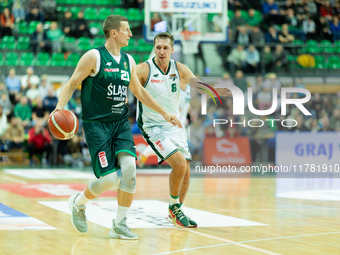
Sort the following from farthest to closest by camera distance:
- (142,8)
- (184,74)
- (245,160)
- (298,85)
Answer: (142,8) → (298,85) → (245,160) → (184,74)

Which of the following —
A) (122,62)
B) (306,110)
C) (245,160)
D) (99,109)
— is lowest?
(245,160)

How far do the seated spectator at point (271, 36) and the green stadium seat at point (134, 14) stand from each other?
5.08m

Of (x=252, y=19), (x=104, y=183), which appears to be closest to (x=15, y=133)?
(x=252, y=19)

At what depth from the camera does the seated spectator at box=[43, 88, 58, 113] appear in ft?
61.3

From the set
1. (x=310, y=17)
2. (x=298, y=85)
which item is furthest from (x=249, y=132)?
(x=310, y=17)

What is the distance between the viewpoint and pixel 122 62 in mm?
6078

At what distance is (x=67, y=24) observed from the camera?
888 inches

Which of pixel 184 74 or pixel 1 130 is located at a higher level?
pixel 184 74

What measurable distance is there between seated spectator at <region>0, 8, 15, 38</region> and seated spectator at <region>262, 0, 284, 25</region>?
386 inches

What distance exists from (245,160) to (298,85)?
3.74 metres

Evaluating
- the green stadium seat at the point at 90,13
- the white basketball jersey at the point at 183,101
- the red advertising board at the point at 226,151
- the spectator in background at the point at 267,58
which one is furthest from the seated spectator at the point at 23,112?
the spectator in background at the point at 267,58

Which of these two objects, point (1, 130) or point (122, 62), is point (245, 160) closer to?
point (1, 130)

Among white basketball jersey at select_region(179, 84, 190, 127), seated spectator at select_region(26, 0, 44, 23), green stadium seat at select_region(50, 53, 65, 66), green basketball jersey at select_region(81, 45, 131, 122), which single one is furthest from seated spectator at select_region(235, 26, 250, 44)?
green basketball jersey at select_region(81, 45, 131, 122)

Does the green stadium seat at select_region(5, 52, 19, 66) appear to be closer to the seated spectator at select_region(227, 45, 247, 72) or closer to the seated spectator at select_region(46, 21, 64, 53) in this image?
the seated spectator at select_region(46, 21, 64, 53)
